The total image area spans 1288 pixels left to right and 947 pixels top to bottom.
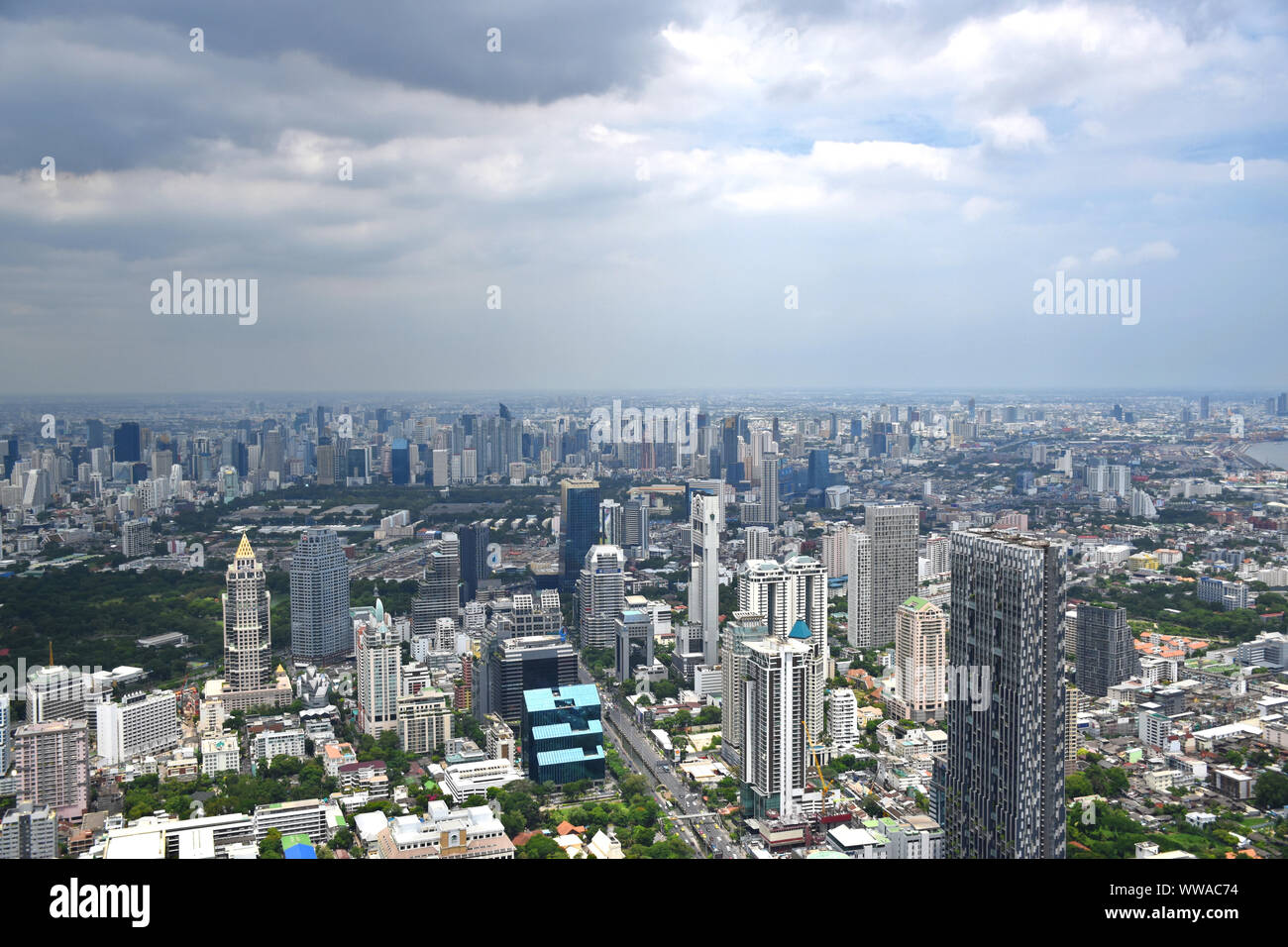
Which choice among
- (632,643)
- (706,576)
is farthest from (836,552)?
(632,643)

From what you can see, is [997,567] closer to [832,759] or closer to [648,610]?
[832,759]

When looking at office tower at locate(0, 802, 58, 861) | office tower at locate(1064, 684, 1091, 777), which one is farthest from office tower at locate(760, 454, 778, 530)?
office tower at locate(0, 802, 58, 861)

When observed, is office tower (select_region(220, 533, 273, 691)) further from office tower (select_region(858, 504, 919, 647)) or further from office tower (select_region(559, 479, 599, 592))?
office tower (select_region(858, 504, 919, 647))

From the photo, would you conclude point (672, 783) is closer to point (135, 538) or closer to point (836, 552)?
point (836, 552)

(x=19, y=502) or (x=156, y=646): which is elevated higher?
(x=19, y=502)
